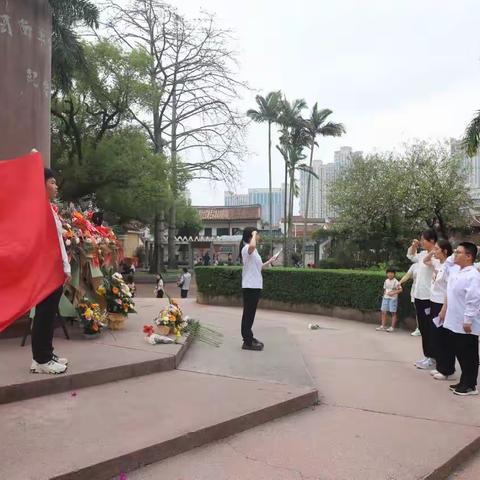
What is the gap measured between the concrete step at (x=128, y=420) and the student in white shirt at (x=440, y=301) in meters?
1.84

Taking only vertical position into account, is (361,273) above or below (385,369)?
above

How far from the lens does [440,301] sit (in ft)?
20.0

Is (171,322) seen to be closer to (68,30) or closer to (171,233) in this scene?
(68,30)

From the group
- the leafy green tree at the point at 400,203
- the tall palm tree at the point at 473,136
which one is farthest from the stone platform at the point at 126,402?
the leafy green tree at the point at 400,203

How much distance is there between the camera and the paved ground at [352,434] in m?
3.38

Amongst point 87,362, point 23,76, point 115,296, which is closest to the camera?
point 87,362

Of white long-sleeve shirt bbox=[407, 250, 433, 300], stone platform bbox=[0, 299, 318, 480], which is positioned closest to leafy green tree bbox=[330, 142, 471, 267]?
white long-sleeve shirt bbox=[407, 250, 433, 300]

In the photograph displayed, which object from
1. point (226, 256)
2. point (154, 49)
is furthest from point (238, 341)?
point (226, 256)

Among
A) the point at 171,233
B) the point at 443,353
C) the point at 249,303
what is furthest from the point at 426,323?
the point at 171,233

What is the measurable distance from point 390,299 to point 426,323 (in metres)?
3.56

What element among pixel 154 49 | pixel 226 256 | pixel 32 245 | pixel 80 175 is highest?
pixel 154 49

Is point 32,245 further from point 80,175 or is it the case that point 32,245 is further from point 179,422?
point 80,175

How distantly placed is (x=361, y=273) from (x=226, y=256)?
37253mm

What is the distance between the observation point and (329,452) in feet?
12.1
